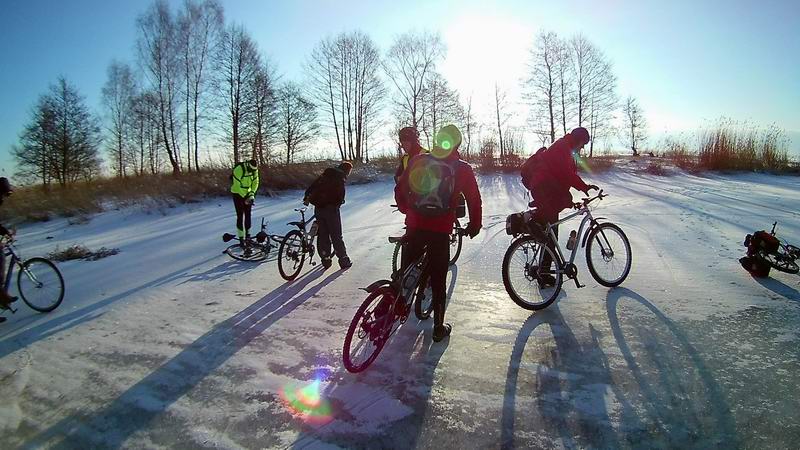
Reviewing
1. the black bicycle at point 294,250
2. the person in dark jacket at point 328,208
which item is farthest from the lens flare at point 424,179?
the person in dark jacket at point 328,208

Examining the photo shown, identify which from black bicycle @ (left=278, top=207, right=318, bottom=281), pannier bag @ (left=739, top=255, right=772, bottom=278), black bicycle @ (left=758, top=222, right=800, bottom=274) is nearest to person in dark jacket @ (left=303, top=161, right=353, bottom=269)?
black bicycle @ (left=278, top=207, right=318, bottom=281)

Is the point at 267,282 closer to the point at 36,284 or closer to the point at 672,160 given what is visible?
the point at 36,284

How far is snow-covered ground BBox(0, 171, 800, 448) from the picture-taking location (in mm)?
2539

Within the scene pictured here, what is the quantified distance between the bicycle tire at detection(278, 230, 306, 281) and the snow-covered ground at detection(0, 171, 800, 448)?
29 centimetres

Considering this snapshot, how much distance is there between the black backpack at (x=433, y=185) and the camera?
328 cm

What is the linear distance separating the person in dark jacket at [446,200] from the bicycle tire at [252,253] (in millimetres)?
4483

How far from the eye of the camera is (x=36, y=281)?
16.4 ft

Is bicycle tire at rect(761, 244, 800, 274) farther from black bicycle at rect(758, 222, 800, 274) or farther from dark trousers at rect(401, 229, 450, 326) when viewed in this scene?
dark trousers at rect(401, 229, 450, 326)

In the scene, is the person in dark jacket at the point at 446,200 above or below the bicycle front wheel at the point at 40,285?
above

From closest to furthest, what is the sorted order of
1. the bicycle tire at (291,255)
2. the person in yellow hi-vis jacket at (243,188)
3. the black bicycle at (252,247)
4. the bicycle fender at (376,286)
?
the bicycle fender at (376,286) → the bicycle tire at (291,255) → the black bicycle at (252,247) → the person in yellow hi-vis jacket at (243,188)

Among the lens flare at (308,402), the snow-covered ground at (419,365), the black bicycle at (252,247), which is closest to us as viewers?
the snow-covered ground at (419,365)

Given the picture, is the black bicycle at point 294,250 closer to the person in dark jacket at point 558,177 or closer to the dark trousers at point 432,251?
the dark trousers at point 432,251

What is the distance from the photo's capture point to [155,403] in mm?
2945

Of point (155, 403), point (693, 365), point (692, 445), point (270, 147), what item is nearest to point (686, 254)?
point (693, 365)
